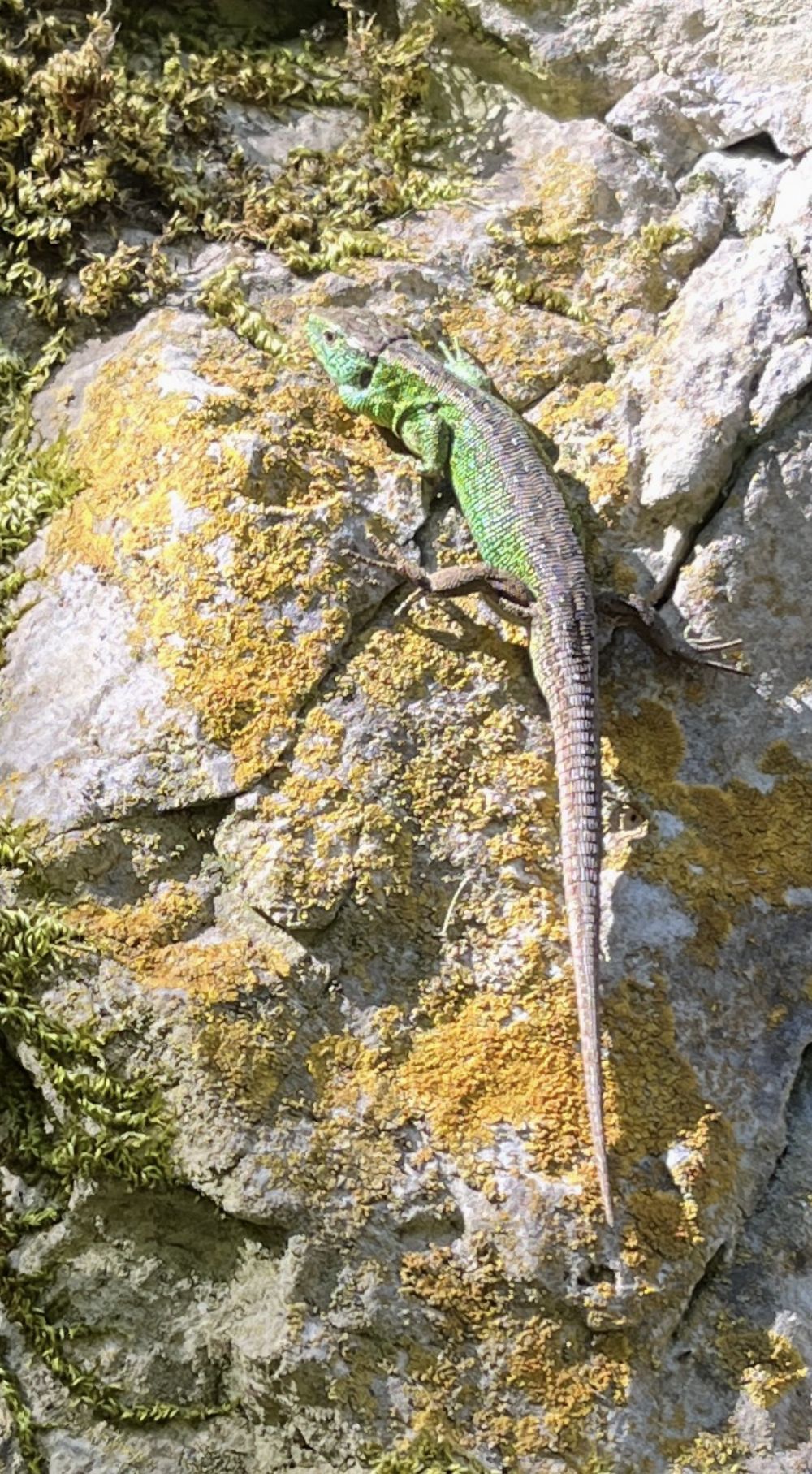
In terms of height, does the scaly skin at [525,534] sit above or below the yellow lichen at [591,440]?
below

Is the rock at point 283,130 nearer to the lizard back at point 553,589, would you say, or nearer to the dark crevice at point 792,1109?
the lizard back at point 553,589

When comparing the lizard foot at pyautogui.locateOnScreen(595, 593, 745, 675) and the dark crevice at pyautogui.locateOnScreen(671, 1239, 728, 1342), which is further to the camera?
the lizard foot at pyautogui.locateOnScreen(595, 593, 745, 675)

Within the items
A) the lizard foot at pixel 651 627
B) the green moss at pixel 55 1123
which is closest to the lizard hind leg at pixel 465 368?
the lizard foot at pixel 651 627

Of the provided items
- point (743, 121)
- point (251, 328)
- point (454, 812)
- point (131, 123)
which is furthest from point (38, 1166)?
point (743, 121)

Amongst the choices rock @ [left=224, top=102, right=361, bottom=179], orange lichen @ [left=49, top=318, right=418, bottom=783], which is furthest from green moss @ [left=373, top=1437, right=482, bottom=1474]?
rock @ [left=224, top=102, right=361, bottom=179]

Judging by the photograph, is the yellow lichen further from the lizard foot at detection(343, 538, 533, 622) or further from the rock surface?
the lizard foot at detection(343, 538, 533, 622)

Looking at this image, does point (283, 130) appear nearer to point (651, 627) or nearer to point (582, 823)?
point (651, 627)

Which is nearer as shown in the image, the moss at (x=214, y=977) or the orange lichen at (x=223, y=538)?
the moss at (x=214, y=977)
